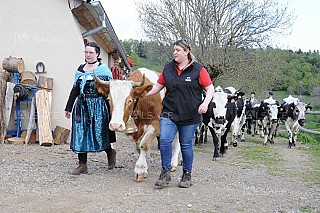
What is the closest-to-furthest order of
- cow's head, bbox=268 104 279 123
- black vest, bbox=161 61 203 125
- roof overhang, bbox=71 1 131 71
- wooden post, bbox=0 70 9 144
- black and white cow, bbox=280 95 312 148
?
black vest, bbox=161 61 203 125
wooden post, bbox=0 70 9 144
roof overhang, bbox=71 1 131 71
black and white cow, bbox=280 95 312 148
cow's head, bbox=268 104 279 123

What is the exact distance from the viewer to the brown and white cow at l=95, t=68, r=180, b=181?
6.08m

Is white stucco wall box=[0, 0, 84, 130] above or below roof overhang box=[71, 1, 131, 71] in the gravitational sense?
below

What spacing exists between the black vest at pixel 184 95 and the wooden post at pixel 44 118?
4596mm

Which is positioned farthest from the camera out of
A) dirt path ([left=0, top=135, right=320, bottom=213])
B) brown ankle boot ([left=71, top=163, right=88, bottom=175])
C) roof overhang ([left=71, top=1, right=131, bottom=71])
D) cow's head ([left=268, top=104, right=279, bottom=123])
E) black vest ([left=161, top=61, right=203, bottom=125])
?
cow's head ([left=268, top=104, right=279, bottom=123])

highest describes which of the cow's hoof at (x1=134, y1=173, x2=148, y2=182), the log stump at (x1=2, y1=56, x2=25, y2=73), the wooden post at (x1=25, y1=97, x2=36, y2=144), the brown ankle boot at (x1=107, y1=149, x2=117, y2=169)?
the log stump at (x1=2, y1=56, x2=25, y2=73)

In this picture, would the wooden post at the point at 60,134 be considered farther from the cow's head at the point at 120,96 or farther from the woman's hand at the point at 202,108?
the woman's hand at the point at 202,108

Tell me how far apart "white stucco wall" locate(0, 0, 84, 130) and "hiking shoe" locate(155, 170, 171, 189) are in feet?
16.7

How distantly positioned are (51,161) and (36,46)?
355cm

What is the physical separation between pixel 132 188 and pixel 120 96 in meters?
1.31

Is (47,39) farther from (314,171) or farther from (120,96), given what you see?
(314,171)

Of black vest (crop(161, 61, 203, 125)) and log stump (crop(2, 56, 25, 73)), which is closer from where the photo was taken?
black vest (crop(161, 61, 203, 125))

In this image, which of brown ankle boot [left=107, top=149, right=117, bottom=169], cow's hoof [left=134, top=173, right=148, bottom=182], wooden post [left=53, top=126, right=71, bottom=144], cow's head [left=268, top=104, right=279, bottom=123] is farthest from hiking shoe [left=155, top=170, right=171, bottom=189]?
cow's head [left=268, top=104, right=279, bottom=123]

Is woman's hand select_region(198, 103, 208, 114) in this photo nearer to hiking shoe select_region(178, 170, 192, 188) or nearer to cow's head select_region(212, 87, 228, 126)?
hiking shoe select_region(178, 170, 192, 188)

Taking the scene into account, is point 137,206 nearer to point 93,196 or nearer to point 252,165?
point 93,196
